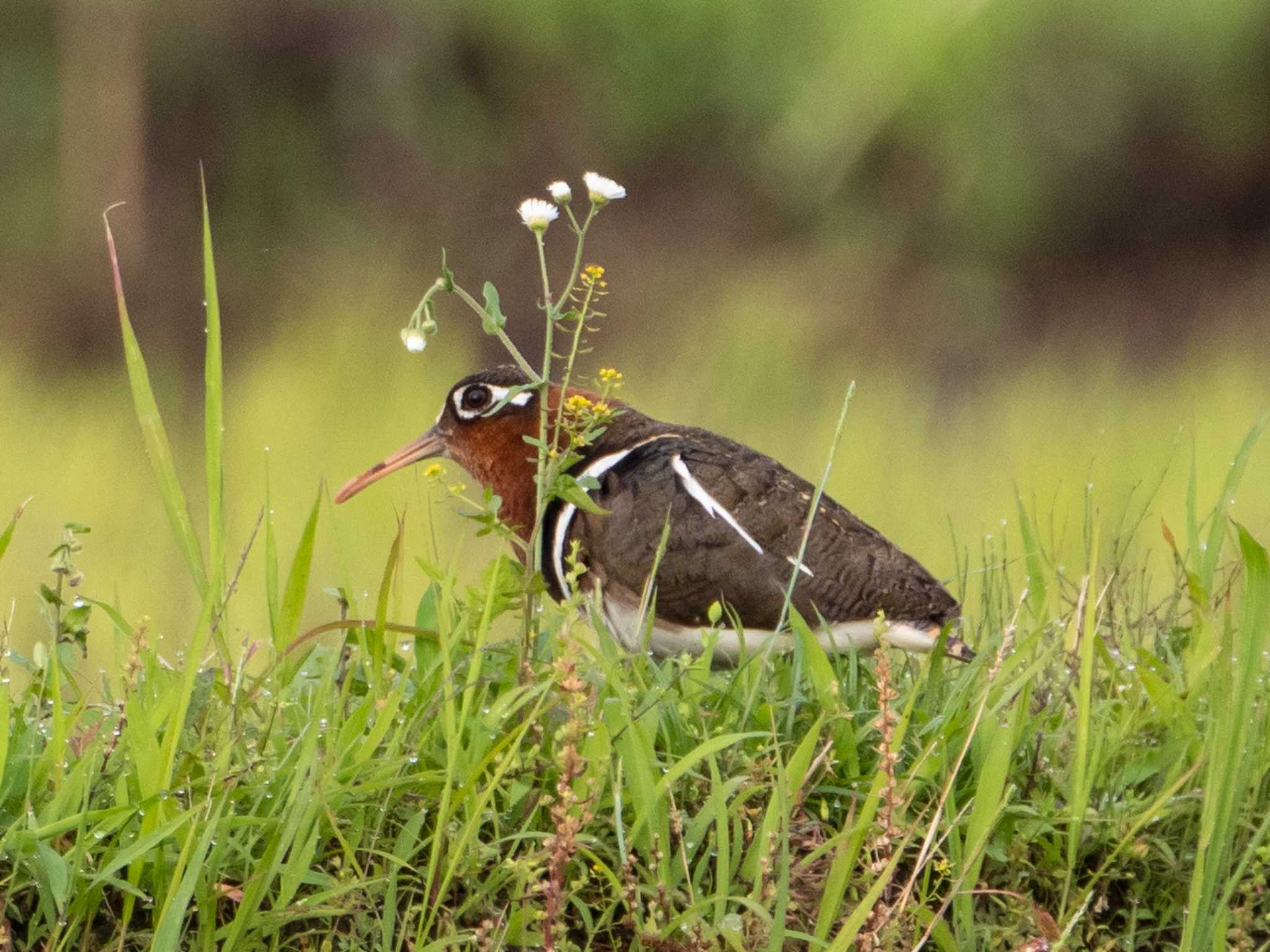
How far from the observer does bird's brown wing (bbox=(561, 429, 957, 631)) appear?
2.76m

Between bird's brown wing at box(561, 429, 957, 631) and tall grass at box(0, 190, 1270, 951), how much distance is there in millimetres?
583

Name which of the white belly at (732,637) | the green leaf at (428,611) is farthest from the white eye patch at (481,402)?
the green leaf at (428,611)

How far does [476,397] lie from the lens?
3164 mm

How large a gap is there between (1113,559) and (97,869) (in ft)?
5.27

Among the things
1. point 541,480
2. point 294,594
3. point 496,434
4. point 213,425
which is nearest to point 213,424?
point 213,425

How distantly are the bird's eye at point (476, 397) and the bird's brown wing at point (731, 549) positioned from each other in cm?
38

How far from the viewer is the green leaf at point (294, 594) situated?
6.64 ft

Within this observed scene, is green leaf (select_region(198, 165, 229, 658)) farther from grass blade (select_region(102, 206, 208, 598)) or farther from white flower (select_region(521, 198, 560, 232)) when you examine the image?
white flower (select_region(521, 198, 560, 232))

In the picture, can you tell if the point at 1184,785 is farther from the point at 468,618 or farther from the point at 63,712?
the point at 63,712

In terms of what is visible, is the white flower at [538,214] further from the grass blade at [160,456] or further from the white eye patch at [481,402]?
the white eye patch at [481,402]

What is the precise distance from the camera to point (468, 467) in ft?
10.6

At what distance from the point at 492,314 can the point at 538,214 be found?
0.43 ft

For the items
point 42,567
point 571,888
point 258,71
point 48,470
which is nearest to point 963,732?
point 571,888

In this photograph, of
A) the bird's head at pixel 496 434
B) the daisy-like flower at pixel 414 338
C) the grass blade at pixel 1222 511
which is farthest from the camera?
the bird's head at pixel 496 434
